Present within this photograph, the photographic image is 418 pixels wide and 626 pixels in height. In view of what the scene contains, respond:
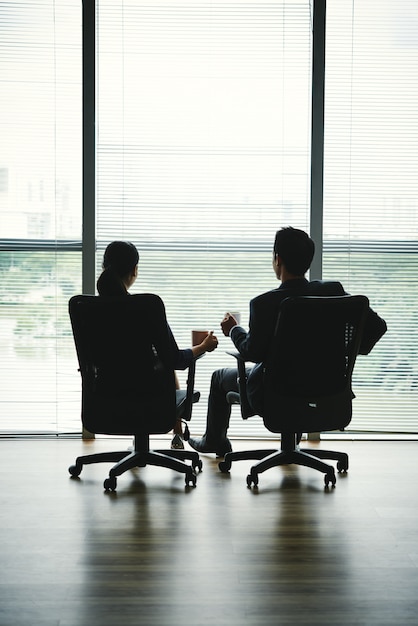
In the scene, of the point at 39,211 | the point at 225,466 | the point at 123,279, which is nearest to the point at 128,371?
the point at 123,279

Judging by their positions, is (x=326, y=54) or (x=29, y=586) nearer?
(x=29, y=586)

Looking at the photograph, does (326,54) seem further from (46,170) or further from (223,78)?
(46,170)

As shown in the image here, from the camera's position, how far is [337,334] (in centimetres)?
340

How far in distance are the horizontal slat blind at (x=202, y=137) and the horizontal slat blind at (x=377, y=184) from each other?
22 centimetres

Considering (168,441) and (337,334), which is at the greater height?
(337,334)

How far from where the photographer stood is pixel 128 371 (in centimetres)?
346

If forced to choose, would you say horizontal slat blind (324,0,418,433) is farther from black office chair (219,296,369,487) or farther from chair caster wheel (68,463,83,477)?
chair caster wheel (68,463,83,477)

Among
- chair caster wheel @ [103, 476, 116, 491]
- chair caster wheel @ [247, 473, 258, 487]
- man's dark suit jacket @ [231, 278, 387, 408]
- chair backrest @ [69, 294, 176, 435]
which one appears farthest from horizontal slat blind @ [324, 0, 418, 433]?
chair caster wheel @ [103, 476, 116, 491]

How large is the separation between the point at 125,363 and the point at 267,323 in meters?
0.72

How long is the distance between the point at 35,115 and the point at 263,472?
2681mm

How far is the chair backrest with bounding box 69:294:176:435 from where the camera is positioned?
11.0 ft

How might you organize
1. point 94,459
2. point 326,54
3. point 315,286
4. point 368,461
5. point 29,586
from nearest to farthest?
point 29,586 → point 315,286 → point 94,459 → point 368,461 → point 326,54

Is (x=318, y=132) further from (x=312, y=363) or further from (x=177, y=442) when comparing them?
(x=177, y=442)

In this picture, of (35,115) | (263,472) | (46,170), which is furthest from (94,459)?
(35,115)
